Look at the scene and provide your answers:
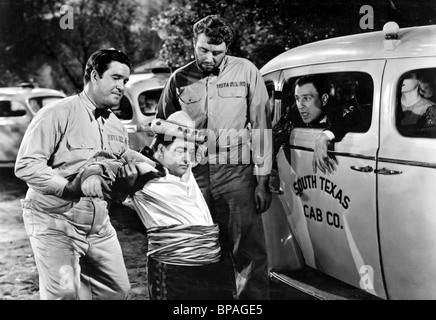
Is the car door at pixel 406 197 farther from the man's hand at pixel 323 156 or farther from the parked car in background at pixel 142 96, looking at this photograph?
the parked car in background at pixel 142 96

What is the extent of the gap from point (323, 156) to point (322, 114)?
353 millimetres

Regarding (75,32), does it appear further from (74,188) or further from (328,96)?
(328,96)

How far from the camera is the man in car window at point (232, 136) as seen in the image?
271cm

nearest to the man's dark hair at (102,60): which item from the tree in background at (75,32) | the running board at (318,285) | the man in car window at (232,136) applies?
the man in car window at (232,136)

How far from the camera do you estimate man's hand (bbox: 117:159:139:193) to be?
2.55 meters

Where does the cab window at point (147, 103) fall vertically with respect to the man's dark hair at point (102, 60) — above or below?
below

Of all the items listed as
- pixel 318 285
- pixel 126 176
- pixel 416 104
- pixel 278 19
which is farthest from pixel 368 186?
pixel 278 19

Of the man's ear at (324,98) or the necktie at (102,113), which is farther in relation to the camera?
the man's ear at (324,98)

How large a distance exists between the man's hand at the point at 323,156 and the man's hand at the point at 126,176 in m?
1.05

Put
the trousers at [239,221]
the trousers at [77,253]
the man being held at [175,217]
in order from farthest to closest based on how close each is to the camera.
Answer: the trousers at [239,221]
the man being held at [175,217]
the trousers at [77,253]

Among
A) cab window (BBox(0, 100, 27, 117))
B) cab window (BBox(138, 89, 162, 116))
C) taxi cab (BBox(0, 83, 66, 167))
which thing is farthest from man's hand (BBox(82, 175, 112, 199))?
cab window (BBox(0, 100, 27, 117))

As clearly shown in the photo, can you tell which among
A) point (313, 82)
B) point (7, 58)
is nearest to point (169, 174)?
point (313, 82)

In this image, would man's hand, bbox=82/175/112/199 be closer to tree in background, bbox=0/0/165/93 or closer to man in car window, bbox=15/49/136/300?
man in car window, bbox=15/49/136/300

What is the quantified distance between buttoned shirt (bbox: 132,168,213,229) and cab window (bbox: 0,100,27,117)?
2.60 meters
